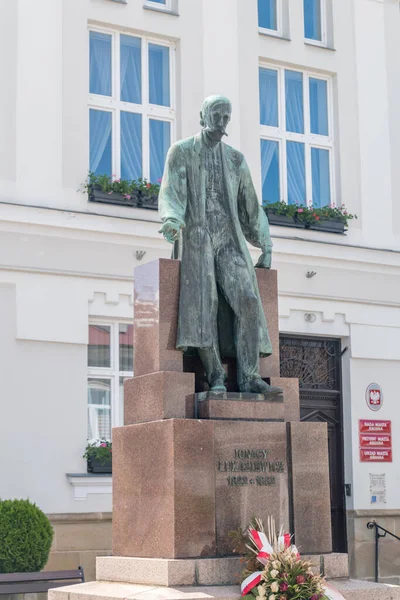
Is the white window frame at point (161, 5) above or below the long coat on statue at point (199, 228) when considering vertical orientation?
above

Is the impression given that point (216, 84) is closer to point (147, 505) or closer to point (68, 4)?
point (68, 4)

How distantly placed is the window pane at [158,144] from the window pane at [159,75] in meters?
0.32

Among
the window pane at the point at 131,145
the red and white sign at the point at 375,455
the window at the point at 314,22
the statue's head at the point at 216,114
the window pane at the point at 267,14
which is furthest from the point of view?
the window at the point at 314,22

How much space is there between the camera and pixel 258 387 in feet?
25.9

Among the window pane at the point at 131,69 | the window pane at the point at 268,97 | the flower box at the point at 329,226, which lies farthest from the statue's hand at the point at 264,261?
the window pane at the point at 268,97

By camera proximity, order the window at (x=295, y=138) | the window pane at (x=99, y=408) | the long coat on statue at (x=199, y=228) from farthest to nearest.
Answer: the window at (x=295, y=138), the window pane at (x=99, y=408), the long coat on statue at (x=199, y=228)

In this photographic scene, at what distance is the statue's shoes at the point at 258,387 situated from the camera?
25.8ft

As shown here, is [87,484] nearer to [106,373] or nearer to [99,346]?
[106,373]

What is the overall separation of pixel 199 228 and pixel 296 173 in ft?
29.3

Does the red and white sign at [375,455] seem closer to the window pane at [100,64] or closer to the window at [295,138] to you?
the window at [295,138]

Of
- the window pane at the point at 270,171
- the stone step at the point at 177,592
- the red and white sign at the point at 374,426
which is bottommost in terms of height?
the stone step at the point at 177,592

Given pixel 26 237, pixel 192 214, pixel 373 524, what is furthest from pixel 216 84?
pixel 192 214

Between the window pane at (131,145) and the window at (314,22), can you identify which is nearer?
the window pane at (131,145)

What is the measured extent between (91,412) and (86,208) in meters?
2.59
